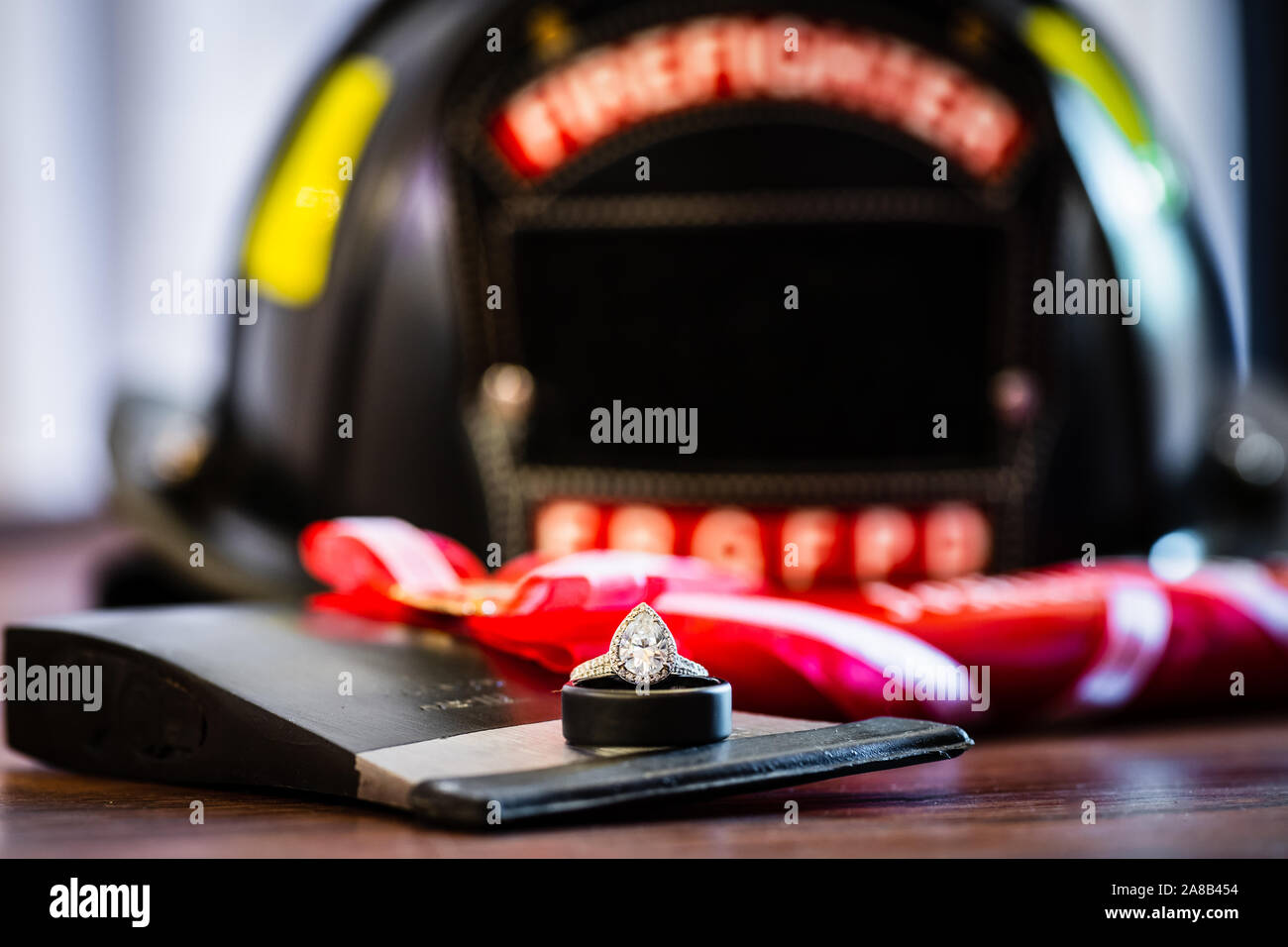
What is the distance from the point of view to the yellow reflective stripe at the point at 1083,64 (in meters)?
1.38

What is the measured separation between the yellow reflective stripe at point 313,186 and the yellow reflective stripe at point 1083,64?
0.61 metres

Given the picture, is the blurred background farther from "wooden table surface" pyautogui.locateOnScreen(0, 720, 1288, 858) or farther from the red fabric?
"wooden table surface" pyautogui.locateOnScreen(0, 720, 1288, 858)

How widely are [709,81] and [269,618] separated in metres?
0.66

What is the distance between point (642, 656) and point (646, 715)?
34 mm

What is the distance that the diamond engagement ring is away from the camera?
0.67m

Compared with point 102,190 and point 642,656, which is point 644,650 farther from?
point 102,190

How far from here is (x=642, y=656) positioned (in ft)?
2.19

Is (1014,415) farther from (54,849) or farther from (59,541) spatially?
(59,541)

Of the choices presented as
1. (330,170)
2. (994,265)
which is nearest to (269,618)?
(330,170)

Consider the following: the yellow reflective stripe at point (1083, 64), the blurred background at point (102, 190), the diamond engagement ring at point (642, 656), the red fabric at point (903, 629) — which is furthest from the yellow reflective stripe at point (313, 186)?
the blurred background at point (102, 190)

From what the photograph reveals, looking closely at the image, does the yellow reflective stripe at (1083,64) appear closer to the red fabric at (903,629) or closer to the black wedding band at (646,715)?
the red fabric at (903,629)

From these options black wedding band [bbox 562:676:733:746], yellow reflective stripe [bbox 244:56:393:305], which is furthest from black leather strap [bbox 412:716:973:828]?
yellow reflective stripe [bbox 244:56:393:305]
